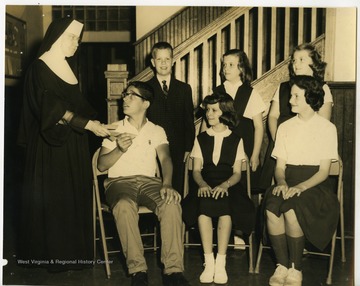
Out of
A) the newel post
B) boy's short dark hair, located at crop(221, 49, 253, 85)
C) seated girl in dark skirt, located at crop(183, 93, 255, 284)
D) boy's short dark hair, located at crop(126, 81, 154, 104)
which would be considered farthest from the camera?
the newel post

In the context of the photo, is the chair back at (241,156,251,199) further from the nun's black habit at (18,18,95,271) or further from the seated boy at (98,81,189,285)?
the nun's black habit at (18,18,95,271)

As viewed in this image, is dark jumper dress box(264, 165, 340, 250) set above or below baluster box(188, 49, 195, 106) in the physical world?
below

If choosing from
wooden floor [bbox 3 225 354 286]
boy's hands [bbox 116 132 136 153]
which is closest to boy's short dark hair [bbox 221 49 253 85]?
boy's hands [bbox 116 132 136 153]

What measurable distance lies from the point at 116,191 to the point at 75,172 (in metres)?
0.32

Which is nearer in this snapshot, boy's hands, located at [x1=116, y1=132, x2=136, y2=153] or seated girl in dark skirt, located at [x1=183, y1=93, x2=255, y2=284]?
seated girl in dark skirt, located at [x1=183, y1=93, x2=255, y2=284]

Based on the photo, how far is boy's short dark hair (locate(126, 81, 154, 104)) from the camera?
324 centimetres

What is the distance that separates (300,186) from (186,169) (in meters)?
0.81

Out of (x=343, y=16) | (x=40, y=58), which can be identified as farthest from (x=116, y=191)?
(x=343, y=16)

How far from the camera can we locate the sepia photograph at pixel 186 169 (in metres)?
2.99

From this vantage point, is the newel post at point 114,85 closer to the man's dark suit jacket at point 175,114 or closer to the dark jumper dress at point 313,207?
the man's dark suit jacket at point 175,114

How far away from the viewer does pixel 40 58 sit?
312 centimetres

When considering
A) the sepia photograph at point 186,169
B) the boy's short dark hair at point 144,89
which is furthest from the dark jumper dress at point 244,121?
the boy's short dark hair at point 144,89

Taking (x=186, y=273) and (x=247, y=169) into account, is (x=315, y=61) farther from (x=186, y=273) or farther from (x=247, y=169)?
(x=186, y=273)

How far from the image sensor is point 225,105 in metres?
3.22
